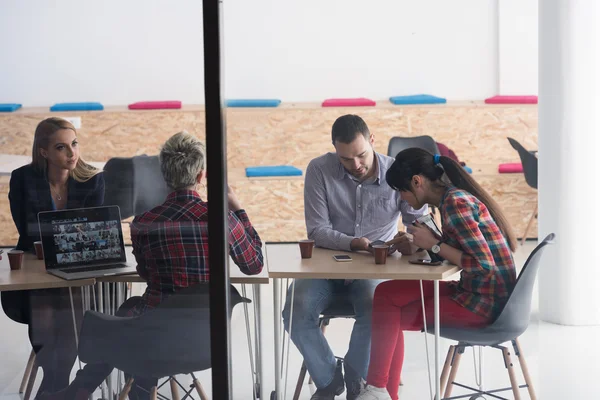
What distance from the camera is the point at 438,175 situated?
2389mm

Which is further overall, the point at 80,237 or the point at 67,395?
the point at 67,395

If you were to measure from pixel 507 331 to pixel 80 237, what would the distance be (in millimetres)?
1712

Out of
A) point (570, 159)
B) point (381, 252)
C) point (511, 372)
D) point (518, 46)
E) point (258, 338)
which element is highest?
point (518, 46)

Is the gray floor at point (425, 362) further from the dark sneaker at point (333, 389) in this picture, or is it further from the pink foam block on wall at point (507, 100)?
the pink foam block on wall at point (507, 100)

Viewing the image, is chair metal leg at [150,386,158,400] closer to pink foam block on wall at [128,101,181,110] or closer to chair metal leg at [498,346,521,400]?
pink foam block on wall at [128,101,181,110]

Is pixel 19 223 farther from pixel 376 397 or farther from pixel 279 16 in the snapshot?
pixel 376 397

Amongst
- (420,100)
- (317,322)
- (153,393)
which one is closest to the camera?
(420,100)

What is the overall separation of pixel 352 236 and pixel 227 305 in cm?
59

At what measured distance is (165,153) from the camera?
8.45 ft

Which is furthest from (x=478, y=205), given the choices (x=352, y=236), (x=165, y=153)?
(x=165, y=153)

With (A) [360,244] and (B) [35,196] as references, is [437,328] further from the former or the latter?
(B) [35,196]

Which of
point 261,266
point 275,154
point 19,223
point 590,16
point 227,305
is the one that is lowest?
point 227,305

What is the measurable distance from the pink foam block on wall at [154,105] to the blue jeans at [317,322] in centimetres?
86

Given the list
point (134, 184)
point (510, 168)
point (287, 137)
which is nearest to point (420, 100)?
point (510, 168)
